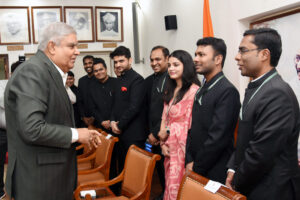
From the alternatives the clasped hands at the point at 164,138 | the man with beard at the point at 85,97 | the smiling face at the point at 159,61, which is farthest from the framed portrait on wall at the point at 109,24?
the clasped hands at the point at 164,138

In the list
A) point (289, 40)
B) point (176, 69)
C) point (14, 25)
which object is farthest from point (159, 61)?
point (14, 25)

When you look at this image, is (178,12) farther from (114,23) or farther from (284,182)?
(284,182)

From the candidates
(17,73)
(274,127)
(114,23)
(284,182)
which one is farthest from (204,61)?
(114,23)

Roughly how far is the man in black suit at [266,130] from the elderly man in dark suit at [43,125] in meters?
0.80

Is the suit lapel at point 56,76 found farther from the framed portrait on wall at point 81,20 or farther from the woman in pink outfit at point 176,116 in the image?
the framed portrait on wall at point 81,20

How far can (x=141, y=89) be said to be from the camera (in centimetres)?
333

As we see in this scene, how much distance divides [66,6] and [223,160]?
17.7ft

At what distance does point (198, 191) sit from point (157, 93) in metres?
1.59

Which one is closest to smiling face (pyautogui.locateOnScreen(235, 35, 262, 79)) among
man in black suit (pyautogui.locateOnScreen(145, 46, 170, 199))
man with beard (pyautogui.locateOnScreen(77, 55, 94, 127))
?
man in black suit (pyautogui.locateOnScreen(145, 46, 170, 199))

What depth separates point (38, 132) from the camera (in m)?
1.40

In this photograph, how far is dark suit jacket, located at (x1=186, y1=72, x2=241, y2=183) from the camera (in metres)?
1.95

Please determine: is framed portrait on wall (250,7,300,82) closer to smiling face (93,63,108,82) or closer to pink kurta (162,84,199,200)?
pink kurta (162,84,199,200)

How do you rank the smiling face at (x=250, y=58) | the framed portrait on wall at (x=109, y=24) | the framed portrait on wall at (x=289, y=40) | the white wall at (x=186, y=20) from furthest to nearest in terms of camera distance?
1. the framed portrait on wall at (x=109, y=24)
2. the white wall at (x=186, y=20)
3. the framed portrait on wall at (x=289, y=40)
4. the smiling face at (x=250, y=58)

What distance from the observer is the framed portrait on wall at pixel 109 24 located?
6.50 m
